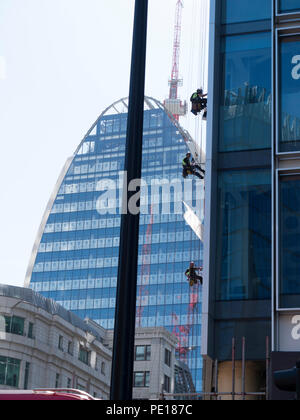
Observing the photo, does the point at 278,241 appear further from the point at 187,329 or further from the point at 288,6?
the point at 187,329

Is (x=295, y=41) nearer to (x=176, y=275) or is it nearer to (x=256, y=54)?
(x=256, y=54)

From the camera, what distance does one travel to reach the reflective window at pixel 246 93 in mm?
19688

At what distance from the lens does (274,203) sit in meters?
18.5

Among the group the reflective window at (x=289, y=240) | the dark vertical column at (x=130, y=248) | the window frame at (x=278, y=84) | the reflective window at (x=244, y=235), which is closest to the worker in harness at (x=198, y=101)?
the window frame at (x=278, y=84)

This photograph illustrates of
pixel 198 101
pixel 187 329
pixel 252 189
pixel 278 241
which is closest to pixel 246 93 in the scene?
pixel 252 189

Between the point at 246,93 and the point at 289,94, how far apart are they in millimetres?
1190

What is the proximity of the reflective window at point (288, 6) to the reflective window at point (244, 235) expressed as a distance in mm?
4214

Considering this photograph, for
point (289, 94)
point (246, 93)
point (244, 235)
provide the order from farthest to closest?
1. point (246, 93)
2. point (289, 94)
3. point (244, 235)

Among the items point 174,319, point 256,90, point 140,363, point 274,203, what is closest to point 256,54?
point 256,90

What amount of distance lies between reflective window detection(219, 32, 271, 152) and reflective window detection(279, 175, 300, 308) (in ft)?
4.36

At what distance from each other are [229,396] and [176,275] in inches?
6302

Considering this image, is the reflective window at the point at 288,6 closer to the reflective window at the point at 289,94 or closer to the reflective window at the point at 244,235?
the reflective window at the point at 289,94

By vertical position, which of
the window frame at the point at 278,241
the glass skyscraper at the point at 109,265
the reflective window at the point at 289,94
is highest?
the glass skyscraper at the point at 109,265

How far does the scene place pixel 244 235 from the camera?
18.8 m
